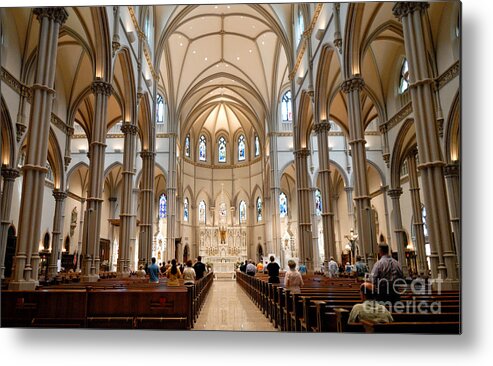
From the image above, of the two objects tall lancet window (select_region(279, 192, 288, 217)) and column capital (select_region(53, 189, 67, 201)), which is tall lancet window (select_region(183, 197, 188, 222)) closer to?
tall lancet window (select_region(279, 192, 288, 217))

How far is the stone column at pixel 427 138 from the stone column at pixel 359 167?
4.07 meters

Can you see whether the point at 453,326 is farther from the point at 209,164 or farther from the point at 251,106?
the point at 209,164

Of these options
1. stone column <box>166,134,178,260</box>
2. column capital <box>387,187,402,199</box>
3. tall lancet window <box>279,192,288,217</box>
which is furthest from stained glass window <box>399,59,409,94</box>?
tall lancet window <box>279,192,288,217</box>

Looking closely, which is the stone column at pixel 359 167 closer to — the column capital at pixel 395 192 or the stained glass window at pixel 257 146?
the column capital at pixel 395 192

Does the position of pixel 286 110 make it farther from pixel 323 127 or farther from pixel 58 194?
pixel 58 194

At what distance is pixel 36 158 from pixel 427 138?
27.2 ft

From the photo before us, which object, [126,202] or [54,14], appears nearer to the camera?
[54,14]

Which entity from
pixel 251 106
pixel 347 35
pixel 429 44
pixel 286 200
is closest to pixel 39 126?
pixel 347 35

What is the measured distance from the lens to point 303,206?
71.4 ft

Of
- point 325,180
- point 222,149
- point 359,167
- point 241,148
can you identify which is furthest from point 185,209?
point 359,167

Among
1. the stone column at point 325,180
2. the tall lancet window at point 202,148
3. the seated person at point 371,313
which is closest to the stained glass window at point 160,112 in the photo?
the tall lancet window at point 202,148

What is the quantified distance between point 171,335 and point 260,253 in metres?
36.4

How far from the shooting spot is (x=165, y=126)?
3341cm

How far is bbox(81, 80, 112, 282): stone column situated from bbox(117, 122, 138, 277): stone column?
12.7ft
